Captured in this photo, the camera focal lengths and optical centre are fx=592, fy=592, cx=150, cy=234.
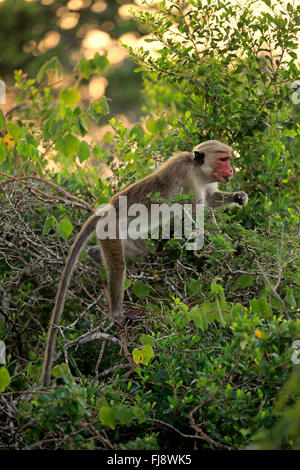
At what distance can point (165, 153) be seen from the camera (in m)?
4.82

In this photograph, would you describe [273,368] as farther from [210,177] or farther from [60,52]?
[60,52]

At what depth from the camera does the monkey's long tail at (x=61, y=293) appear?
3.40 meters

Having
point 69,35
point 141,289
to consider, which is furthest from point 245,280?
point 69,35

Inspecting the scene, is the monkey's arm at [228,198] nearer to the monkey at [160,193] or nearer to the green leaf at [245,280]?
the monkey at [160,193]

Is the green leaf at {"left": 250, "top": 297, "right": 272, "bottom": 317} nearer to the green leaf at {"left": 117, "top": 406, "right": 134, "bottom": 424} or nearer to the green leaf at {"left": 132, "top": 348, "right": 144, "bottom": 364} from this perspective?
the green leaf at {"left": 132, "top": 348, "right": 144, "bottom": 364}

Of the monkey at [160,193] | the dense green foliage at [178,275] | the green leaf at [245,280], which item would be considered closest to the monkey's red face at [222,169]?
the monkey at [160,193]

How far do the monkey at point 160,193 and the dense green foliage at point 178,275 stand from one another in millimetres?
107

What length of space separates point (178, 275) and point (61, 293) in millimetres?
836

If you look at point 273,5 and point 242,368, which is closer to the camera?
point 242,368

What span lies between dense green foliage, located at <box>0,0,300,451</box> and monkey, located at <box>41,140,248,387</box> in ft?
0.35

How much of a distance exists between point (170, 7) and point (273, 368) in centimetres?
278

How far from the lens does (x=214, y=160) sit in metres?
4.36

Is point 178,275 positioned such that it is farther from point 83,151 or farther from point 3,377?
point 3,377
